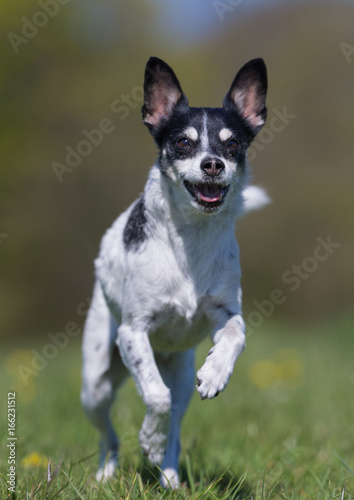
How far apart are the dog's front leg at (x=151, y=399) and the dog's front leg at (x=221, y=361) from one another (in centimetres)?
38

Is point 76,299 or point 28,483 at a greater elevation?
point 28,483

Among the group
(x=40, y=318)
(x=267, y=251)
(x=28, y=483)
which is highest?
(x=28, y=483)

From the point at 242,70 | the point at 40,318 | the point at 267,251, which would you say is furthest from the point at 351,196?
the point at 242,70

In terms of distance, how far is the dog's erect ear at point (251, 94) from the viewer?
4477 mm

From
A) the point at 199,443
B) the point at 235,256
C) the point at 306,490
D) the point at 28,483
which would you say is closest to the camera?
the point at 28,483

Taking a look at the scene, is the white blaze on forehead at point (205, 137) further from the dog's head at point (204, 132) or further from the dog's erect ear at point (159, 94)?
the dog's erect ear at point (159, 94)

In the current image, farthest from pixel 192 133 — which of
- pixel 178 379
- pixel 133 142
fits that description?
pixel 133 142

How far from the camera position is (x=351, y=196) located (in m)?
18.5

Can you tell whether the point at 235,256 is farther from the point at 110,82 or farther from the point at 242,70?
the point at 110,82

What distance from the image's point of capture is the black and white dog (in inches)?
158

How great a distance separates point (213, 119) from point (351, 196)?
1494 cm

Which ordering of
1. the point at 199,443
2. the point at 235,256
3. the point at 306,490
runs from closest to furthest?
the point at 306,490, the point at 235,256, the point at 199,443

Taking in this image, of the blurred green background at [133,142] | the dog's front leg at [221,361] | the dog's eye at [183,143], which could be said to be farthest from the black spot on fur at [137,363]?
the blurred green background at [133,142]

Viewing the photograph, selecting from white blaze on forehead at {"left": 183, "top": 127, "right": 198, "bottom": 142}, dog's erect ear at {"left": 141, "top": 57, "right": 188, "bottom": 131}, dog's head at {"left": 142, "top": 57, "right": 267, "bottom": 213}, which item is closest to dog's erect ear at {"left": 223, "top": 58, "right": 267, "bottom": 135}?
dog's head at {"left": 142, "top": 57, "right": 267, "bottom": 213}
